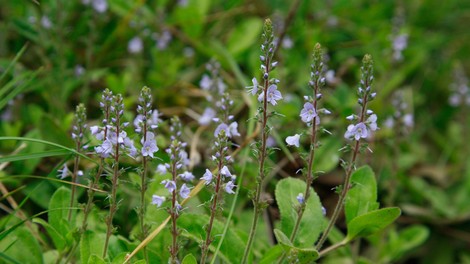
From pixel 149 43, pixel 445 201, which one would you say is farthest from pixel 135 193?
pixel 445 201

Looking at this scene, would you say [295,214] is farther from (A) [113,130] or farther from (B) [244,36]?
(B) [244,36]

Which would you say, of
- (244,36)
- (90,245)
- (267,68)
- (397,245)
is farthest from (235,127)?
(244,36)

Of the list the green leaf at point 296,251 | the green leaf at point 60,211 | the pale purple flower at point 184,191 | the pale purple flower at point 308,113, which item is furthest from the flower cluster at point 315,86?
the green leaf at point 60,211

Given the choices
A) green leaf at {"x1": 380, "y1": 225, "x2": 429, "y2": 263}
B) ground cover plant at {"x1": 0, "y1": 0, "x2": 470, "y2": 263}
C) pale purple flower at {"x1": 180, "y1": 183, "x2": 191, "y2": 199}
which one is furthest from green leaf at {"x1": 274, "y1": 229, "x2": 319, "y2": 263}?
green leaf at {"x1": 380, "y1": 225, "x2": 429, "y2": 263}

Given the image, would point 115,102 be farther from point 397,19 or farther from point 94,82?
point 397,19

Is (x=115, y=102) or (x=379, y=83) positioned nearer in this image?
(x=115, y=102)

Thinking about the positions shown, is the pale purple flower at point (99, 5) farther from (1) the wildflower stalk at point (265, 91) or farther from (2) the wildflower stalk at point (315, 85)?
(2) the wildflower stalk at point (315, 85)
